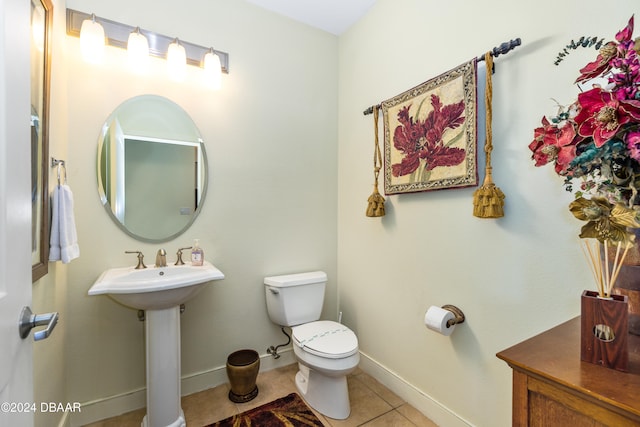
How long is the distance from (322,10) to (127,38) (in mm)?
1304

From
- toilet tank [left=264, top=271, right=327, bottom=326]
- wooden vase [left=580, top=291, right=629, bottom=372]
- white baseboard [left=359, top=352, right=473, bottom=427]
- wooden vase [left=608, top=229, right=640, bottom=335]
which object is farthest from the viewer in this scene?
toilet tank [left=264, top=271, right=327, bottom=326]

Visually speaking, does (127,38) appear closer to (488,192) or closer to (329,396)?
(488,192)

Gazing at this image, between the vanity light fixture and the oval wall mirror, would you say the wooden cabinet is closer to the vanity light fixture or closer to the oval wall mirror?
the oval wall mirror

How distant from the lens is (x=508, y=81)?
1.27m

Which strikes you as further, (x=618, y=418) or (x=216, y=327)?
(x=216, y=327)

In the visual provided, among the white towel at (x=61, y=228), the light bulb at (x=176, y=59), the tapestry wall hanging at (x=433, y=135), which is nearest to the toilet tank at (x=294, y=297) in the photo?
the tapestry wall hanging at (x=433, y=135)

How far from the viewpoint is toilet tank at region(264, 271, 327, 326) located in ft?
6.45

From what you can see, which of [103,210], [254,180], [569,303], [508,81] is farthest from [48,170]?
[569,303]

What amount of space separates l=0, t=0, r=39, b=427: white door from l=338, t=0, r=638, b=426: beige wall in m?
1.62

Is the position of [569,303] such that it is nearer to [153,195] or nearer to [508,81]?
[508,81]

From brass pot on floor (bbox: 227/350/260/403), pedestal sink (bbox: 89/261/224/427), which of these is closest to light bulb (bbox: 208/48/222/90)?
pedestal sink (bbox: 89/261/224/427)

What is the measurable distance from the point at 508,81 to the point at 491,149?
1.01 feet

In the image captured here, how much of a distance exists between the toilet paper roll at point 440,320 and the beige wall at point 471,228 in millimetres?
101

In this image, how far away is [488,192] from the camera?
4.09 feet
